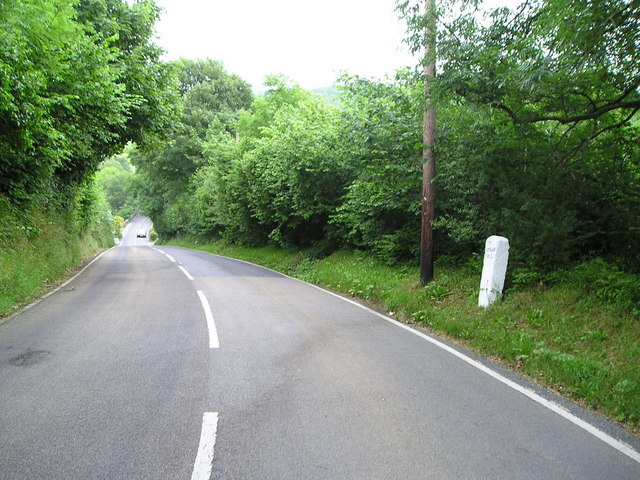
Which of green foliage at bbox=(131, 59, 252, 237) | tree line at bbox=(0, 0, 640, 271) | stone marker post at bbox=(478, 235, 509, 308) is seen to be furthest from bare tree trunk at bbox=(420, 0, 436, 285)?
green foliage at bbox=(131, 59, 252, 237)

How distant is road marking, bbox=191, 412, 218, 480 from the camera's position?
2848 mm

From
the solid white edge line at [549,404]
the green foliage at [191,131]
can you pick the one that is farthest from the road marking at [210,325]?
the green foliage at [191,131]

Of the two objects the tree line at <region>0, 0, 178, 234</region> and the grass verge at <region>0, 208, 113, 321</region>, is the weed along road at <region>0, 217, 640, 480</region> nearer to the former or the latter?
the grass verge at <region>0, 208, 113, 321</region>

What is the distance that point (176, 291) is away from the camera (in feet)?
35.7

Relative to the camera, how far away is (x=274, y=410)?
3834 millimetres

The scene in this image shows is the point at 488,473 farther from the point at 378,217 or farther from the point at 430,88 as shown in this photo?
the point at 378,217

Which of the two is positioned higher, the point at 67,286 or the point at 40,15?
the point at 40,15

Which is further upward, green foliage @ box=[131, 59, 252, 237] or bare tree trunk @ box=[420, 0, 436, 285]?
green foliage @ box=[131, 59, 252, 237]

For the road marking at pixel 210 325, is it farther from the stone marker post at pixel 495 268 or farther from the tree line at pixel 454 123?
the stone marker post at pixel 495 268

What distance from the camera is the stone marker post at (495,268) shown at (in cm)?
741

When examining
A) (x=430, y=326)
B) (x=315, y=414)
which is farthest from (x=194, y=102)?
(x=315, y=414)

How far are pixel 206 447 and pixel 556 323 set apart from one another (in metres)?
5.38

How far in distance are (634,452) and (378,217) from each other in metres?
9.95

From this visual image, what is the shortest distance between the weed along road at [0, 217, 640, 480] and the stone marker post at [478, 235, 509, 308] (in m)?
1.63
